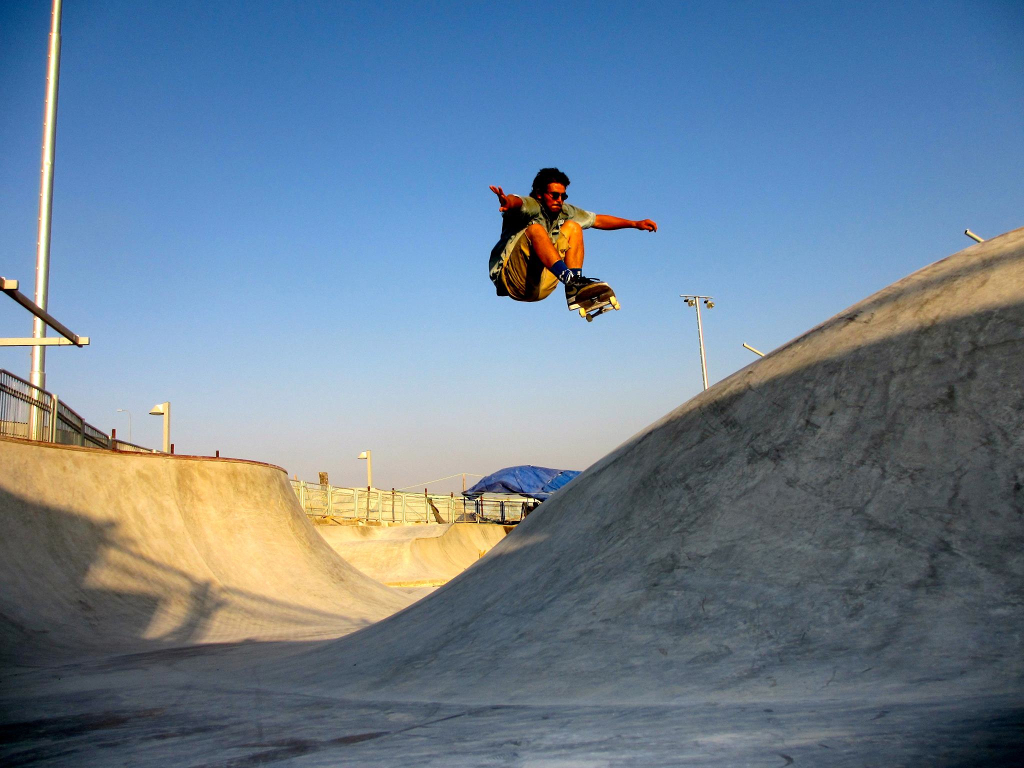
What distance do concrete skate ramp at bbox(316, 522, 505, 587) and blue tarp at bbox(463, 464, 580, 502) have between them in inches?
563

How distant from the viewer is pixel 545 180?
7.01 m

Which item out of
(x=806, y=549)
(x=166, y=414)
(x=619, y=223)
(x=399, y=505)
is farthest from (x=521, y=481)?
(x=806, y=549)

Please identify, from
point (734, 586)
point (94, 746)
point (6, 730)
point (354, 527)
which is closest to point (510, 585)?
point (734, 586)

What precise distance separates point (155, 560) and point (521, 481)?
107 feet

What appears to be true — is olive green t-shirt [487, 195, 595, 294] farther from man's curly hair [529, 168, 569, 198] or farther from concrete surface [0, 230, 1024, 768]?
concrete surface [0, 230, 1024, 768]

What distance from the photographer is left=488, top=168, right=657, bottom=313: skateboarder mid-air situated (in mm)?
6734

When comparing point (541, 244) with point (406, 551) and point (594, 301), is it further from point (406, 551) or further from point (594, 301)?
point (406, 551)

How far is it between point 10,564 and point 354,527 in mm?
→ 15796

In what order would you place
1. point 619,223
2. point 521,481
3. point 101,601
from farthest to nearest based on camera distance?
point 521,481 → point 101,601 → point 619,223

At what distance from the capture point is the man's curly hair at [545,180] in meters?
6.99

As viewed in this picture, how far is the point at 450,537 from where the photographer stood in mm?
25047

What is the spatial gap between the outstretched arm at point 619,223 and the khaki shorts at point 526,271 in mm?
787

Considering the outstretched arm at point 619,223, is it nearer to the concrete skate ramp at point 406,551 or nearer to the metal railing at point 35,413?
the metal railing at point 35,413

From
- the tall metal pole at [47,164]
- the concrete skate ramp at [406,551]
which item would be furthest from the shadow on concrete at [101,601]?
the concrete skate ramp at [406,551]
